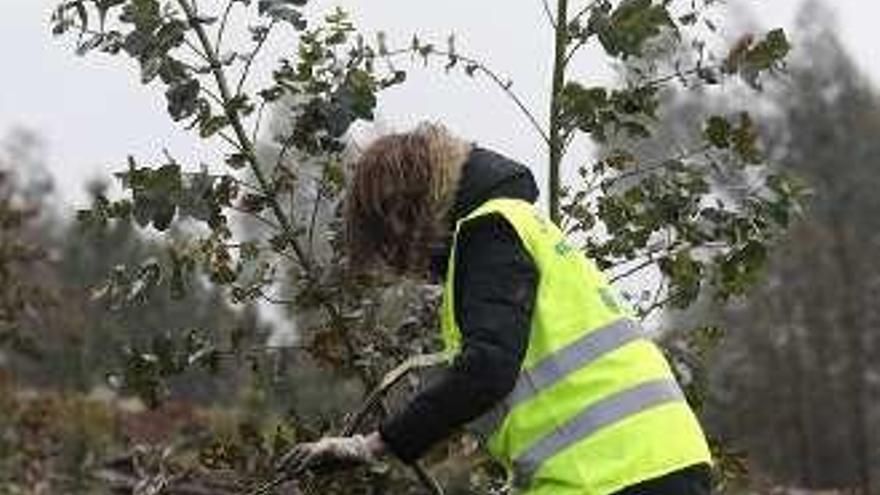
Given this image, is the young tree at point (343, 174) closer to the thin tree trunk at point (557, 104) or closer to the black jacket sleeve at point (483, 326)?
the thin tree trunk at point (557, 104)

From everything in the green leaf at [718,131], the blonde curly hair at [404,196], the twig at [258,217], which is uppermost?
the green leaf at [718,131]

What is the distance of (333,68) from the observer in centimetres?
518

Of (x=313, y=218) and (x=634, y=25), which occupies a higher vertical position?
(x=634, y=25)

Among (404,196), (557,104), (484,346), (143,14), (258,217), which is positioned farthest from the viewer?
(557,104)

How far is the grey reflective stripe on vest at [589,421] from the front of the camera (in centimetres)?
350

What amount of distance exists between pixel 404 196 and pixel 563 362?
0.48 metres

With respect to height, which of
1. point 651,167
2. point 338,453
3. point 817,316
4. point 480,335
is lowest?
point 338,453

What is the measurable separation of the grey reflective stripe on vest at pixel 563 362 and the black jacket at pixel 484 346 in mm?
68

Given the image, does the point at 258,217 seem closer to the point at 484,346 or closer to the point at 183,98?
the point at 183,98

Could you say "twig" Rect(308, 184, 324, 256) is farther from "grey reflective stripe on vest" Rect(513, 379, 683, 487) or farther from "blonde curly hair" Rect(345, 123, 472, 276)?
"grey reflective stripe on vest" Rect(513, 379, 683, 487)

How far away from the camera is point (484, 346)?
3.44m

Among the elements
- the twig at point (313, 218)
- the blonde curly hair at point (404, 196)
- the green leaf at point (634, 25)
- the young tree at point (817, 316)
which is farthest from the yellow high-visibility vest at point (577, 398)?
the young tree at point (817, 316)

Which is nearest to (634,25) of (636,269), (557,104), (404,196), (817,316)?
(557,104)

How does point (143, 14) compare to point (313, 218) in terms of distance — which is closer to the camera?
point (143, 14)
